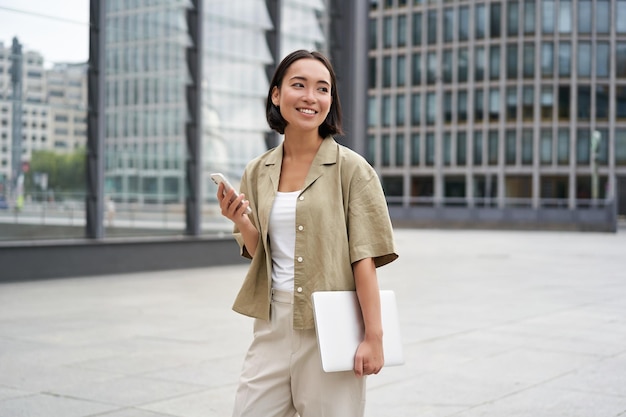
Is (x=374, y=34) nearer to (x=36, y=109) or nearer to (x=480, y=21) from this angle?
(x=480, y=21)

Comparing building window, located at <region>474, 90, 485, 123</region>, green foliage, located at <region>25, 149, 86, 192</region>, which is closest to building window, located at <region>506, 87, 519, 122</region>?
building window, located at <region>474, 90, 485, 123</region>

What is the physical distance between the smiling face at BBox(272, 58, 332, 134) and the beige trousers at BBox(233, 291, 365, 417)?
592 mm

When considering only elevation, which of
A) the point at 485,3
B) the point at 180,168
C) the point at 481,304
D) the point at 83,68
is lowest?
the point at 481,304

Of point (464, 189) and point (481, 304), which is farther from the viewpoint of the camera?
point (464, 189)

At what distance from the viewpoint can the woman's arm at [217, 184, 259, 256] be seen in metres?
2.94

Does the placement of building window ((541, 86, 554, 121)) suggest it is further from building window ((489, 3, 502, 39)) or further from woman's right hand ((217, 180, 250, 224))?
woman's right hand ((217, 180, 250, 224))

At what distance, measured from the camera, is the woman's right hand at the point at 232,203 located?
2930mm

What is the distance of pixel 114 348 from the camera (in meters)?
8.13

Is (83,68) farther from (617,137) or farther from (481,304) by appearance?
(617,137)

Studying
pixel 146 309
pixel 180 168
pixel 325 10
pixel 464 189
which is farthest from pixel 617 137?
pixel 146 309

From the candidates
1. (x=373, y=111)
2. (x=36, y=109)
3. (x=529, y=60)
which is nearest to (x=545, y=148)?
(x=529, y=60)

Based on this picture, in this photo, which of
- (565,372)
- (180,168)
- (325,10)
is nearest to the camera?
(565,372)

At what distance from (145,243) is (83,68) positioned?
346cm

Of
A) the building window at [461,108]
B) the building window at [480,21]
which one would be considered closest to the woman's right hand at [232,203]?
the building window at [461,108]
